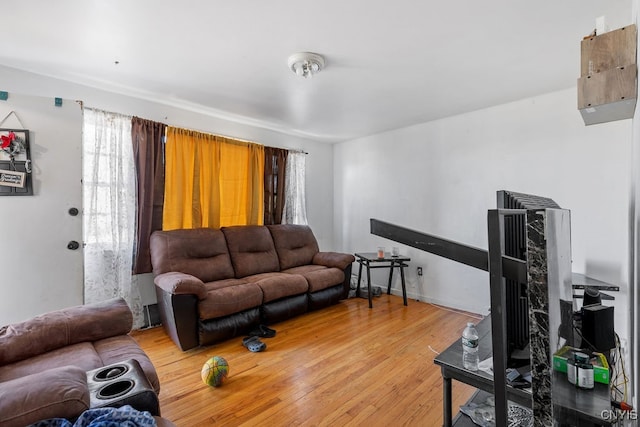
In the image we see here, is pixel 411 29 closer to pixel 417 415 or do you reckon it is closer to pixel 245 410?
pixel 417 415

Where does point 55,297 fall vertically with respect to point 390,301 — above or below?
above

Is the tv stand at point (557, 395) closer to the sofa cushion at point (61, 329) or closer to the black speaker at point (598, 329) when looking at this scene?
the black speaker at point (598, 329)

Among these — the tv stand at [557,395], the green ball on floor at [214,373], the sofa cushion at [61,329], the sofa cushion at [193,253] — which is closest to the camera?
the tv stand at [557,395]

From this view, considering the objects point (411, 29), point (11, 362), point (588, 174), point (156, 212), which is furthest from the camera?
point (156, 212)

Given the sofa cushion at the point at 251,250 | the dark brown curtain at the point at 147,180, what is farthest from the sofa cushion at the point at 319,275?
the dark brown curtain at the point at 147,180

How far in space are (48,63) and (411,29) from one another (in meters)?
2.77

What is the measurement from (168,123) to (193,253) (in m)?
1.45

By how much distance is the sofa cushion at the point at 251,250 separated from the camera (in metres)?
3.33

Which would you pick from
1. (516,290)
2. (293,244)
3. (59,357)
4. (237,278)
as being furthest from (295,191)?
(516,290)

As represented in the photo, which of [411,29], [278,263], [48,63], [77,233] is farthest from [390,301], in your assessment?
[48,63]

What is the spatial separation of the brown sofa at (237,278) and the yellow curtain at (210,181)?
19 cm

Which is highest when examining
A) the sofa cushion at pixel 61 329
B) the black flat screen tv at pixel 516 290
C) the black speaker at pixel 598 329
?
the black flat screen tv at pixel 516 290

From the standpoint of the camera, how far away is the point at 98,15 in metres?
1.71

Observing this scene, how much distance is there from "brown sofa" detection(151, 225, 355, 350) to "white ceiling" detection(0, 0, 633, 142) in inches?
60.3
